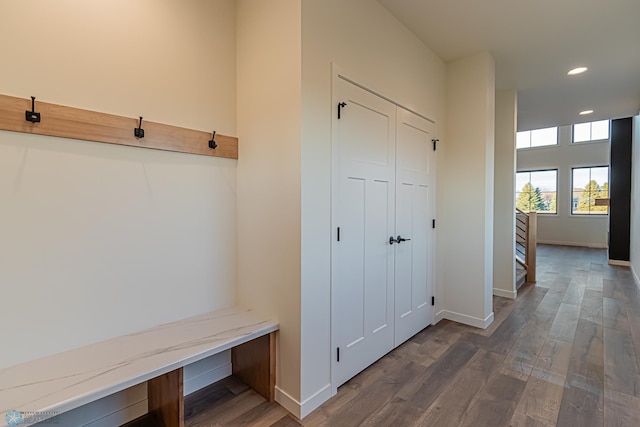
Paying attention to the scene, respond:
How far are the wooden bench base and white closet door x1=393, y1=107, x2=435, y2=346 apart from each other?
121cm

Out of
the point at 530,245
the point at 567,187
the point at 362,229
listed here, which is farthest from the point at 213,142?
the point at 567,187

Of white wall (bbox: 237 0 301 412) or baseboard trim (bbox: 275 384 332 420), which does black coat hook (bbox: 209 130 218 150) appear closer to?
white wall (bbox: 237 0 301 412)

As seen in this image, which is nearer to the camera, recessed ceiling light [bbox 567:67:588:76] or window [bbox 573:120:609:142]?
recessed ceiling light [bbox 567:67:588:76]

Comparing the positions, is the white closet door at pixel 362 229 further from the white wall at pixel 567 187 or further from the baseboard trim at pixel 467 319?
the white wall at pixel 567 187

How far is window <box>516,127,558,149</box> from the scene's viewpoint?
30.4ft

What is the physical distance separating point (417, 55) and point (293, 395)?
9.78 ft

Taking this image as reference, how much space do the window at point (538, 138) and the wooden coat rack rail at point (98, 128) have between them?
33.1ft

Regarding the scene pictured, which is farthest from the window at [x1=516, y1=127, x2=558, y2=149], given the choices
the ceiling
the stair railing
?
the ceiling

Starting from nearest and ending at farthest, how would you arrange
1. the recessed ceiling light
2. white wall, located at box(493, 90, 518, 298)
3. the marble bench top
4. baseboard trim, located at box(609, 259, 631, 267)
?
the marble bench top < the recessed ceiling light < white wall, located at box(493, 90, 518, 298) < baseboard trim, located at box(609, 259, 631, 267)

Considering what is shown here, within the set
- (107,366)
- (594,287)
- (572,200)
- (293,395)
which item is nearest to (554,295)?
(594,287)

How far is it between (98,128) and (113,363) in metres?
1.21

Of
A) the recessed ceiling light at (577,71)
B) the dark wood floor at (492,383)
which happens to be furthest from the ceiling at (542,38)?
the dark wood floor at (492,383)

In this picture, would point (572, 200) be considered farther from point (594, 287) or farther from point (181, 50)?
point (181, 50)

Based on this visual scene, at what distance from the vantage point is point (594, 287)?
4.61 metres
